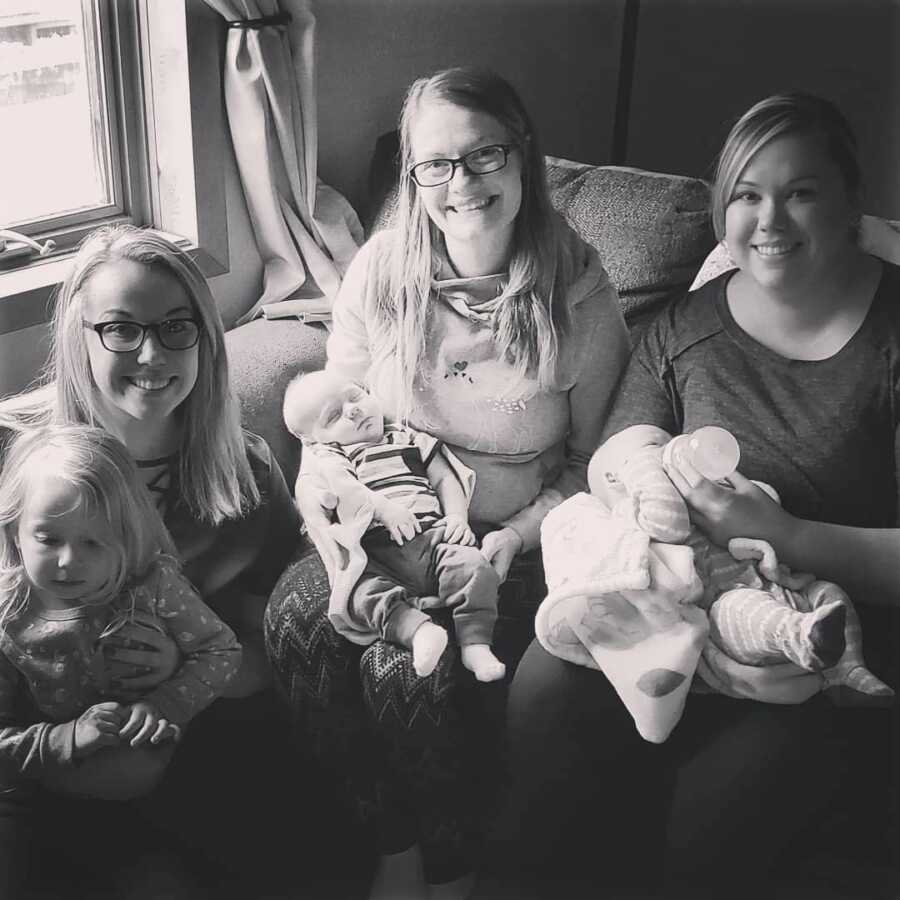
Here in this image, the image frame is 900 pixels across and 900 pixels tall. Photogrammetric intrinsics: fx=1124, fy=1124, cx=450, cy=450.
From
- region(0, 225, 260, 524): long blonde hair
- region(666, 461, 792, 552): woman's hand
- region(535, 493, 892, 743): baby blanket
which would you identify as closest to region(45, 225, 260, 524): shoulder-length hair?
region(0, 225, 260, 524): long blonde hair

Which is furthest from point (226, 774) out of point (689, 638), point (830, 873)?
point (830, 873)

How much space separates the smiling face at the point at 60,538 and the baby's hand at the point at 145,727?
0.12 m

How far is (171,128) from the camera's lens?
4.10ft

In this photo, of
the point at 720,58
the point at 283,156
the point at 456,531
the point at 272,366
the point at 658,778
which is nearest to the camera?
the point at 658,778

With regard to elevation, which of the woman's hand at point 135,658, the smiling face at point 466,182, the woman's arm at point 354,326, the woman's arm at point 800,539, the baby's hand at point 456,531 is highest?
the smiling face at point 466,182

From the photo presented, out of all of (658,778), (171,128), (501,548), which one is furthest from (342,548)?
(171,128)

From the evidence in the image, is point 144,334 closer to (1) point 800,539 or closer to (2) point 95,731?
Result: (2) point 95,731

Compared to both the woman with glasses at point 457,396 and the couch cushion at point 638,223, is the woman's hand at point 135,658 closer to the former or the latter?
the woman with glasses at point 457,396

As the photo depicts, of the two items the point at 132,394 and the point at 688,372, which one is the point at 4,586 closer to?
the point at 132,394

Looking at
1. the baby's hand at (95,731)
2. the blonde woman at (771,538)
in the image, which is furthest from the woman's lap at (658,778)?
the baby's hand at (95,731)

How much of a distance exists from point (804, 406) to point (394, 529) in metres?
0.43

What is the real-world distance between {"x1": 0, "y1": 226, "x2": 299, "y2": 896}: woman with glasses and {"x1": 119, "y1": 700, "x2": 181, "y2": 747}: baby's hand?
0.02 meters

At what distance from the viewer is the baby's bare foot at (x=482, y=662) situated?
1.12 metres

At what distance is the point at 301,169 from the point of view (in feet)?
4.67
